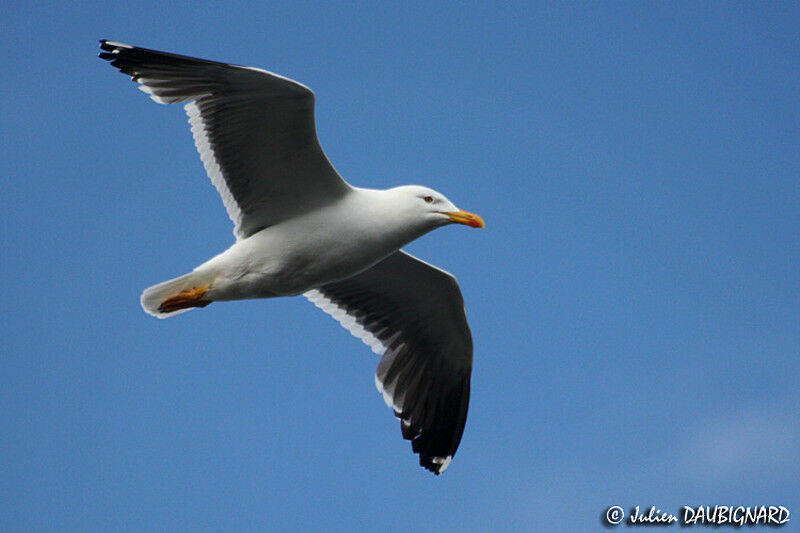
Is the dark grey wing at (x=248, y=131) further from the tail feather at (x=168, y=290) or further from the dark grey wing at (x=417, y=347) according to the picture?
the dark grey wing at (x=417, y=347)

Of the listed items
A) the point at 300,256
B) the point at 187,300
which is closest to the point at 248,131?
the point at 300,256

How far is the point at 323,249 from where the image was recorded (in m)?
7.54

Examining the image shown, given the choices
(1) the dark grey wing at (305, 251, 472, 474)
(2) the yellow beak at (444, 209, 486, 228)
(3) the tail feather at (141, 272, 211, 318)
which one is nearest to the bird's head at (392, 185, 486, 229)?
(2) the yellow beak at (444, 209, 486, 228)

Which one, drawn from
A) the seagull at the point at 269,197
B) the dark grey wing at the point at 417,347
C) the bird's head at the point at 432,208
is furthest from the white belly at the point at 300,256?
the dark grey wing at the point at 417,347

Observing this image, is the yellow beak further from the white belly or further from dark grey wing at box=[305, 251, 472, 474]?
dark grey wing at box=[305, 251, 472, 474]

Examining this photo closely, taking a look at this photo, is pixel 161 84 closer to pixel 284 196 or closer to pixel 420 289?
pixel 284 196

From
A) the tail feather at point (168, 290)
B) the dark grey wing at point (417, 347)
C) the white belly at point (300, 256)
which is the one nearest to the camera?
the white belly at point (300, 256)

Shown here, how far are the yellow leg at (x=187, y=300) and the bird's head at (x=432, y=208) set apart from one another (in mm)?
1553

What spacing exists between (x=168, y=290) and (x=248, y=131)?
132 centimetres

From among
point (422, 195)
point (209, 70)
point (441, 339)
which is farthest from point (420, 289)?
point (209, 70)

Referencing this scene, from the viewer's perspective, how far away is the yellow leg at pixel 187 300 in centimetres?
765

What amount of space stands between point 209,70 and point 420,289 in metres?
2.68

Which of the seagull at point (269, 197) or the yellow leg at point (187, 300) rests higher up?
the seagull at point (269, 197)

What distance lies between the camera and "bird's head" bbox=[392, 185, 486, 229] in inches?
296
